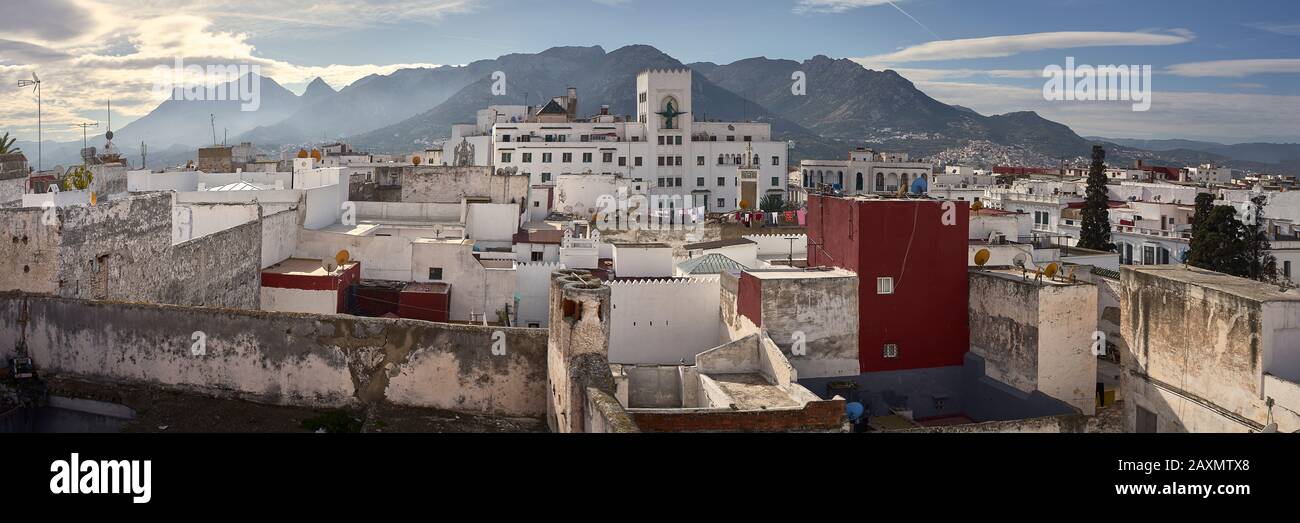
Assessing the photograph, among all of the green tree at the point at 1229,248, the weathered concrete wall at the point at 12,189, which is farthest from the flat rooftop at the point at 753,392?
the green tree at the point at 1229,248

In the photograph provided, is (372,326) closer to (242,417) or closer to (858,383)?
(242,417)

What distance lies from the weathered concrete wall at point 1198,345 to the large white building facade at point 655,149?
4968 cm

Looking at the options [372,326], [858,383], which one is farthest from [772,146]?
[372,326]

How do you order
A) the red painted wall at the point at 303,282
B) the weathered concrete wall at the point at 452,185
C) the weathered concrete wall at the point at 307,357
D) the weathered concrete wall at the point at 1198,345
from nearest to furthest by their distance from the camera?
the weathered concrete wall at the point at 307,357 < the weathered concrete wall at the point at 1198,345 < the red painted wall at the point at 303,282 < the weathered concrete wall at the point at 452,185

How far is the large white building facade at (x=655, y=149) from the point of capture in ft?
236

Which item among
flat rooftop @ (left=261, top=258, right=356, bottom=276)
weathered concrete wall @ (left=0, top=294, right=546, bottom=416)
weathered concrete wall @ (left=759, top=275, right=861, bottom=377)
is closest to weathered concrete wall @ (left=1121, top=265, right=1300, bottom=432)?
weathered concrete wall @ (left=759, top=275, right=861, bottom=377)

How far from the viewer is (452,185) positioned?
41656mm

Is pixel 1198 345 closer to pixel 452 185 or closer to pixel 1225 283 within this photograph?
pixel 1225 283

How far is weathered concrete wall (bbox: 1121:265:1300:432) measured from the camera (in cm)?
1780

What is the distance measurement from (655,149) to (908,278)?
5057 centimetres

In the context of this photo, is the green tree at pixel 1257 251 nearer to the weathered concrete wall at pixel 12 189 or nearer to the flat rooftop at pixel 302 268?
the flat rooftop at pixel 302 268

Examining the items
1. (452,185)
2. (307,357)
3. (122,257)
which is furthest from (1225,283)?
(452,185)
